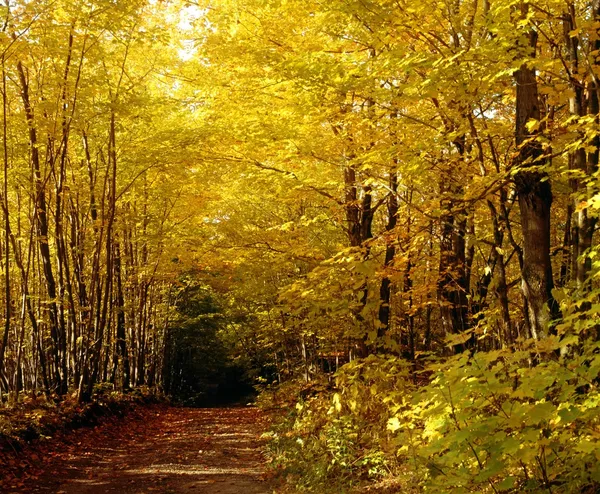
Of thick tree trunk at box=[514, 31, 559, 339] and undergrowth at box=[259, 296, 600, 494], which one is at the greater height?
thick tree trunk at box=[514, 31, 559, 339]

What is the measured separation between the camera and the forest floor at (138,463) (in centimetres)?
689

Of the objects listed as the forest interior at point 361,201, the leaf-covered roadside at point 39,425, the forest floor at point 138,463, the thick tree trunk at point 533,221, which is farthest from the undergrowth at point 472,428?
the leaf-covered roadside at point 39,425

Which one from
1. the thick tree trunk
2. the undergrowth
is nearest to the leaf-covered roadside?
the undergrowth

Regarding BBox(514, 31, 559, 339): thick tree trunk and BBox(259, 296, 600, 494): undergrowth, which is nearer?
BBox(259, 296, 600, 494): undergrowth

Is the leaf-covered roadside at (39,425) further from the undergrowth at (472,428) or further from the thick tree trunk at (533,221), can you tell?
the thick tree trunk at (533,221)

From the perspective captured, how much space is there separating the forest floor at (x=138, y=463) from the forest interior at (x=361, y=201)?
10 cm

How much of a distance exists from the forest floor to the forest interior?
0.33ft

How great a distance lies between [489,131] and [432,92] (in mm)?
921

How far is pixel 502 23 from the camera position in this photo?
476cm

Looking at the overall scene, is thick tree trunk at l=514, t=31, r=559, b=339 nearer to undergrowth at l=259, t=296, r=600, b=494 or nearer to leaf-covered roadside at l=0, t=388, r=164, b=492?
undergrowth at l=259, t=296, r=600, b=494

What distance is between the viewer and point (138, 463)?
8.44m

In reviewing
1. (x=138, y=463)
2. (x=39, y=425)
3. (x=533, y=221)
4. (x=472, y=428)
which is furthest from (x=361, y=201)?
(x=39, y=425)

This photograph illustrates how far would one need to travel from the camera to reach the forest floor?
271 inches

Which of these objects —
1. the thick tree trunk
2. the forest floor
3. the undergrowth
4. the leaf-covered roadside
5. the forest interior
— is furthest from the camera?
the leaf-covered roadside
